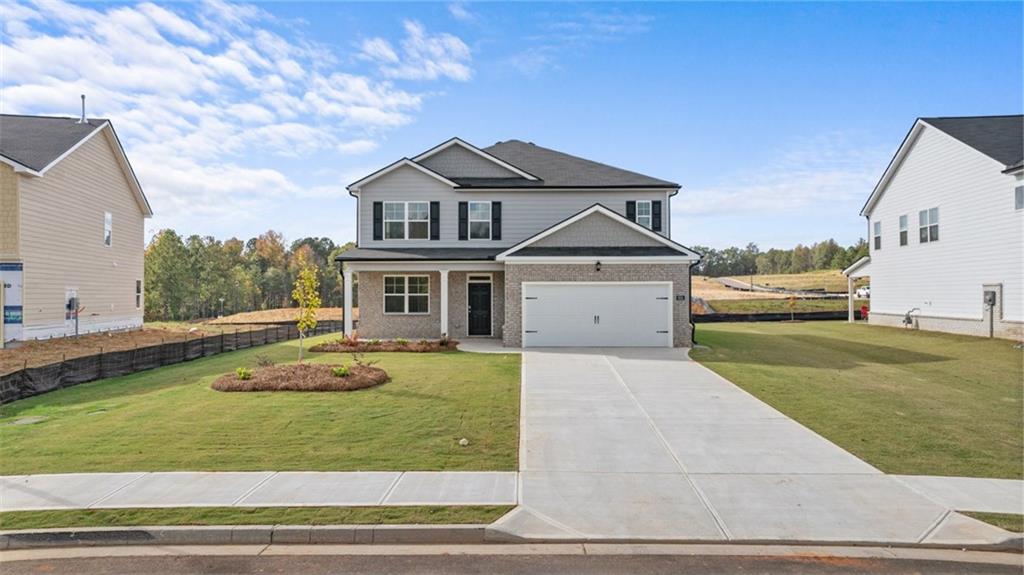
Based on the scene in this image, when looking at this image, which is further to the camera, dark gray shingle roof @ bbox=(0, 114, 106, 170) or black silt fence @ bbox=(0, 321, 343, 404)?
dark gray shingle roof @ bbox=(0, 114, 106, 170)

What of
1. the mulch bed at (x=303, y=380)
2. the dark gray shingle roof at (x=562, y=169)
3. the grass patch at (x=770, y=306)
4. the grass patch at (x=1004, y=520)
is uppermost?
the dark gray shingle roof at (x=562, y=169)

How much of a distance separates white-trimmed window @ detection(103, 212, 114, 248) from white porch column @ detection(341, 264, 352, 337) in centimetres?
1280

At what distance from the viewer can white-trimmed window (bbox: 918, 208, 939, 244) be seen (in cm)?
2270

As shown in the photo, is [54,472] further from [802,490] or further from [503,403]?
[802,490]

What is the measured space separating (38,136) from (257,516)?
953 inches

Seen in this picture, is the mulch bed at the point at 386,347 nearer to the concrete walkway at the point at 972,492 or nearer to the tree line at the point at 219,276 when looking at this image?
→ the concrete walkway at the point at 972,492

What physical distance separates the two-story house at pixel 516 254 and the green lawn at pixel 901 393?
3.16m

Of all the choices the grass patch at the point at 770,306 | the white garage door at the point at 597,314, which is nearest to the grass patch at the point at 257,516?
the white garage door at the point at 597,314

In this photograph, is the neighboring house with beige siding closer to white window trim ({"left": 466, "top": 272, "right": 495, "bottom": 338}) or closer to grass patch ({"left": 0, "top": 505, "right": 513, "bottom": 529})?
white window trim ({"left": 466, "top": 272, "right": 495, "bottom": 338})

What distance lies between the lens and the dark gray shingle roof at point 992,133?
19.6 meters

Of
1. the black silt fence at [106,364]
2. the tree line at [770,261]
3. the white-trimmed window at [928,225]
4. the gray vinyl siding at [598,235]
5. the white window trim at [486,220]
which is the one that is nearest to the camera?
the black silt fence at [106,364]

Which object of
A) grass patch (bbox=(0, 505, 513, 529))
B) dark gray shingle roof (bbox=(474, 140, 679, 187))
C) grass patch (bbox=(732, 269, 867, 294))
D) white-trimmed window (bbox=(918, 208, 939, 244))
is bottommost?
grass patch (bbox=(0, 505, 513, 529))

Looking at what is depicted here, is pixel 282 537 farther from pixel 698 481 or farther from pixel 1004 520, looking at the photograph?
pixel 1004 520

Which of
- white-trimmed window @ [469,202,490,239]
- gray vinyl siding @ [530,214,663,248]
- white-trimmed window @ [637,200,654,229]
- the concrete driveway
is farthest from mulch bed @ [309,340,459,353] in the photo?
white-trimmed window @ [637,200,654,229]
